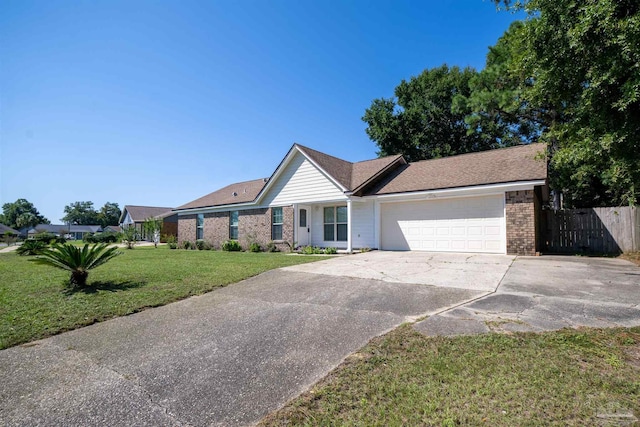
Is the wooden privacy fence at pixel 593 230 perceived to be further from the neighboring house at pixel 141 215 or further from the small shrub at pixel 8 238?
the small shrub at pixel 8 238

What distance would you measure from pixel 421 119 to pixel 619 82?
2373cm

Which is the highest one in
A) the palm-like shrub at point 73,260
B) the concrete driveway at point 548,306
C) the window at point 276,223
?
the window at point 276,223

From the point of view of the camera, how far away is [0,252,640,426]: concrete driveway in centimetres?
272

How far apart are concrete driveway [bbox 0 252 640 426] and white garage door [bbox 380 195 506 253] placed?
4.75 m

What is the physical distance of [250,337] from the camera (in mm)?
4172

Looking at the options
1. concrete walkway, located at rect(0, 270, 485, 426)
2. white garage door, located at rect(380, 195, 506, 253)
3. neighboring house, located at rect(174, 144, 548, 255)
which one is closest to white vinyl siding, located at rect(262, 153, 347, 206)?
neighboring house, located at rect(174, 144, 548, 255)

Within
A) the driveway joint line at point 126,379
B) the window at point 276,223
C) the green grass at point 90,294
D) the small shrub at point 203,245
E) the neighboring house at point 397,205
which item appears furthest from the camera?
the small shrub at point 203,245

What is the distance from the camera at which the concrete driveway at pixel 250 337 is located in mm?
2717

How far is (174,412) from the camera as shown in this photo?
8.51 feet

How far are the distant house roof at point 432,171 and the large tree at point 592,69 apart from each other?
10.6 feet

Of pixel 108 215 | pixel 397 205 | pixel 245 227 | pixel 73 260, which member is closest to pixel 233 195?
pixel 245 227

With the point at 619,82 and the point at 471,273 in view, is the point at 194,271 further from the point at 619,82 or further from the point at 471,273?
the point at 619,82

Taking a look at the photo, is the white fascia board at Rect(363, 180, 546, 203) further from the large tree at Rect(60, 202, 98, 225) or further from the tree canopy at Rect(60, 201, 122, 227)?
the large tree at Rect(60, 202, 98, 225)

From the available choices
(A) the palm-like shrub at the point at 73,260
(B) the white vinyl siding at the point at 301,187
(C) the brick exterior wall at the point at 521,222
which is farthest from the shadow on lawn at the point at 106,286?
(C) the brick exterior wall at the point at 521,222
